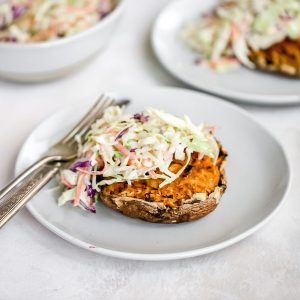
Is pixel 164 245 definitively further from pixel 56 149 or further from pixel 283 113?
pixel 283 113

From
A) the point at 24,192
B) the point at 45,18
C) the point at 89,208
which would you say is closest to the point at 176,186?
the point at 89,208

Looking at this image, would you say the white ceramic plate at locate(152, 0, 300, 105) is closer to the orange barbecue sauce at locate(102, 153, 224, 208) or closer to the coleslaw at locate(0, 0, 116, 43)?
the coleslaw at locate(0, 0, 116, 43)

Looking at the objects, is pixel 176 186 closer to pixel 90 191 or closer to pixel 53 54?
pixel 90 191

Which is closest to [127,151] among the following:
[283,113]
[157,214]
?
[157,214]

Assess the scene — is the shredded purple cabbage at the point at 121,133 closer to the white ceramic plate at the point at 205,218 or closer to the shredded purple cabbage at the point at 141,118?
the shredded purple cabbage at the point at 141,118

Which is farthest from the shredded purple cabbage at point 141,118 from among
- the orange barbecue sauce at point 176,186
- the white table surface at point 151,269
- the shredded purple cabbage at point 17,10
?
the shredded purple cabbage at point 17,10

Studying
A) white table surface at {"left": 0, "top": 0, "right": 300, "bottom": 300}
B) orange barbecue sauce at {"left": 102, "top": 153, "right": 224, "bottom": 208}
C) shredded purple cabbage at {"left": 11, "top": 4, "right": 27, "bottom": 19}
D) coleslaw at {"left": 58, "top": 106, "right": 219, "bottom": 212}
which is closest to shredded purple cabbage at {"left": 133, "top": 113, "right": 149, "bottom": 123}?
coleslaw at {"left": 58, "top": 106, "right": 219, "bottom": 212}
